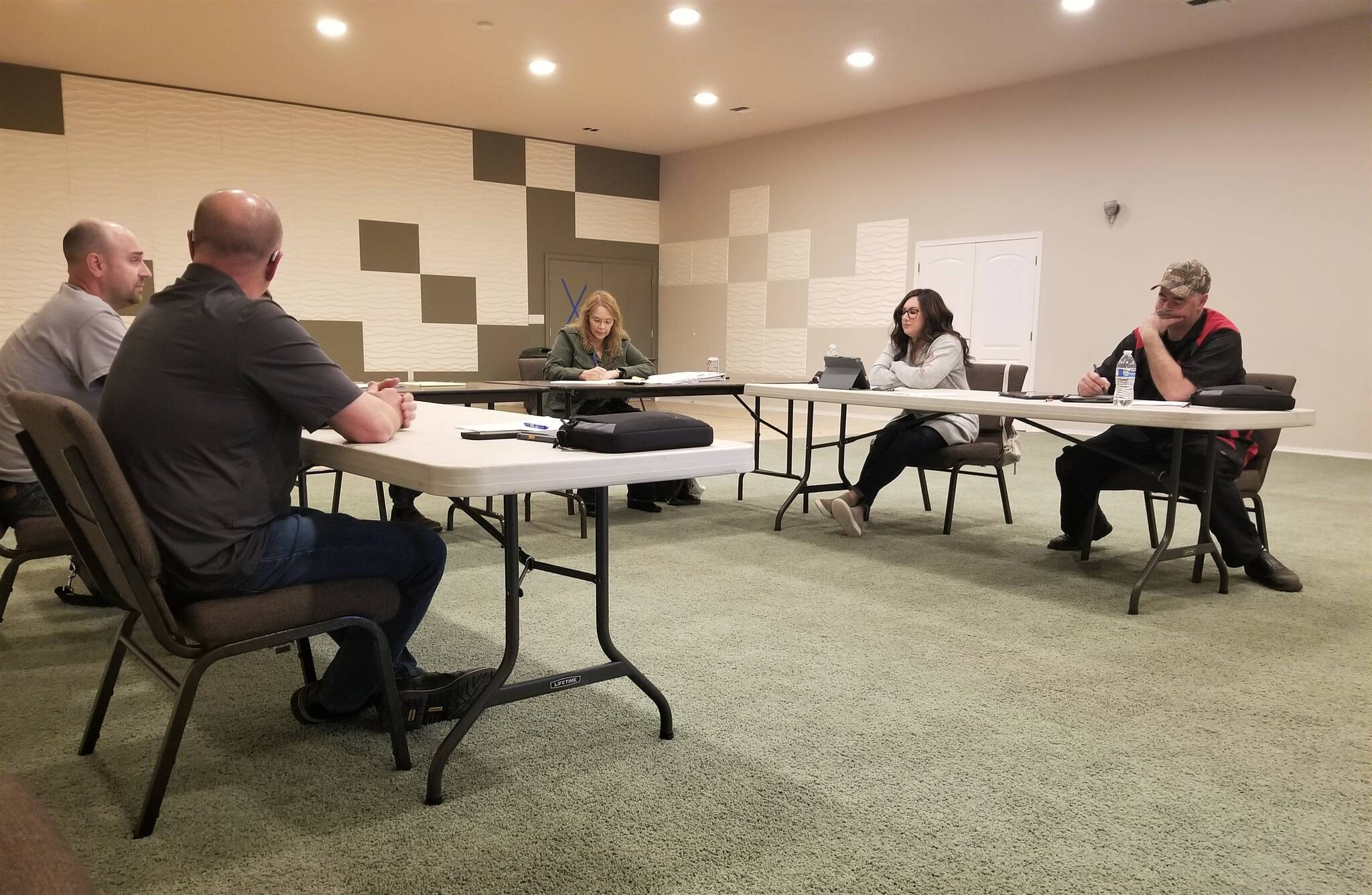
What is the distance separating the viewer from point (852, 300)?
923 centimetres

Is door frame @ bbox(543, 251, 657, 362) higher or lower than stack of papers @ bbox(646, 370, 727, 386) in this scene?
higher

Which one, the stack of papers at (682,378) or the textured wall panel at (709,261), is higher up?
the textured wall panel at (709,261)

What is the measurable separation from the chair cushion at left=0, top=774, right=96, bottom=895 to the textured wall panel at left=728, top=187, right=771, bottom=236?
989 cm

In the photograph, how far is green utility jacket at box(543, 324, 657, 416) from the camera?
14.4 ft

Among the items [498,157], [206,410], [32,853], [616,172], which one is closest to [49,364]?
[206,410]

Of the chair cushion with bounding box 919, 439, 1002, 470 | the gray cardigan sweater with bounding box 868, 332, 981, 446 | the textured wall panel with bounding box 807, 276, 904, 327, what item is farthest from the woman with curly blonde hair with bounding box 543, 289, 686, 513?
the textured wall panel with bounding box 807, 276, 904, 327

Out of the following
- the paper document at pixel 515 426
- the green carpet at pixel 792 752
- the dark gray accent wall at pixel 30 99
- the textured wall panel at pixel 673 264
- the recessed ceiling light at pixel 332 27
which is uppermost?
the recessed ceiling light at pixel 332 27

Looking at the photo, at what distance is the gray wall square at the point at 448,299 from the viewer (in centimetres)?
963

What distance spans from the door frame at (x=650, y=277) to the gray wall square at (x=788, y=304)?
177 cm

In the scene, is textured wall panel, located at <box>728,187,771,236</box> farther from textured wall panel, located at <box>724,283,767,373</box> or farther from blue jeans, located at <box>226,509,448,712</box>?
blue jeans, located at <box>226,509,448,712</box>

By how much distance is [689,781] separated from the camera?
167 cm

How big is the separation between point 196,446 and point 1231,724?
2.11 meters

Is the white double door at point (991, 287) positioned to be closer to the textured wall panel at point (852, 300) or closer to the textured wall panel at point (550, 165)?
the textured wall panel at point (852, 300)

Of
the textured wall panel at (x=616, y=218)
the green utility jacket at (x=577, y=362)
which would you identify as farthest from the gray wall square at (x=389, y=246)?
the green utility jacket at (x=577, y=362)
